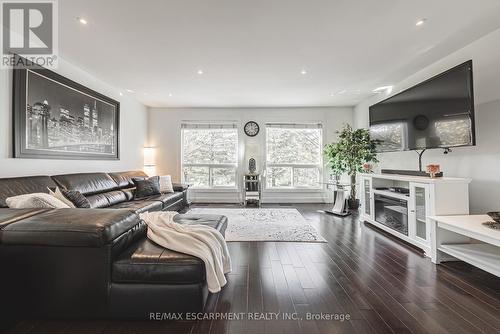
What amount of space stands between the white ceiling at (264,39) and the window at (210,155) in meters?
1.87

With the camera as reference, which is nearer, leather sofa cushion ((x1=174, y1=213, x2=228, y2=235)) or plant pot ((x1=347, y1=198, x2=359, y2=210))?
leather sofa cushion ((x1=174, y1=213, x2=228, y2=235))

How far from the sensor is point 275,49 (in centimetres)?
285

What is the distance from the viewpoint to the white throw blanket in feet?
4.96

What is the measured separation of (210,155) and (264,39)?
3.80 meters

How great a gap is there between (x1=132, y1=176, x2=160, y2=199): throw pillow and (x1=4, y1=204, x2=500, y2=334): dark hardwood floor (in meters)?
2.22

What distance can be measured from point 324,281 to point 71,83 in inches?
170

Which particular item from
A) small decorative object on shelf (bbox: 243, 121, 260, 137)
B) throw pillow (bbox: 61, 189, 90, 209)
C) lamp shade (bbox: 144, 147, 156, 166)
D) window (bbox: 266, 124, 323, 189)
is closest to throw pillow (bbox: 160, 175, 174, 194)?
lamp shade (bbox: 144, 147, 156, 166)

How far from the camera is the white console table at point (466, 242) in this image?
1.86m

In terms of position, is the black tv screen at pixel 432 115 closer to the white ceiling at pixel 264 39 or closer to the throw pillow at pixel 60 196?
the white ceiling at pixel 264 39

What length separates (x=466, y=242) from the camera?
239 cm

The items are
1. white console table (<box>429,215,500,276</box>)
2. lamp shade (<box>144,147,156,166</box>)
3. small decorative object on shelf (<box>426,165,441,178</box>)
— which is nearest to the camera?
white console table (<box>429,215,500,276</box>)

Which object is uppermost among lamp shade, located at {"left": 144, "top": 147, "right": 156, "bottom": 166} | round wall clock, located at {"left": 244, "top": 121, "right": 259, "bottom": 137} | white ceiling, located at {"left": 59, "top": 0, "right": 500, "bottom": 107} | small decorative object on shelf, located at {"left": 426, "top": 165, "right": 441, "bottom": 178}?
white ceiling, located at {"left": 59, "top": 0, "right": 500, "bottom": 107}

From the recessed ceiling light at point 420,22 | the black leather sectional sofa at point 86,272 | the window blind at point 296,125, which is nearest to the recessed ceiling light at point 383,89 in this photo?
the window blind at point 296,125

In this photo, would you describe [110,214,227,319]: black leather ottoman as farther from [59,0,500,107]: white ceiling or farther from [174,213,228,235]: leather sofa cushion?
[59,0,500,107]: white ceiling
